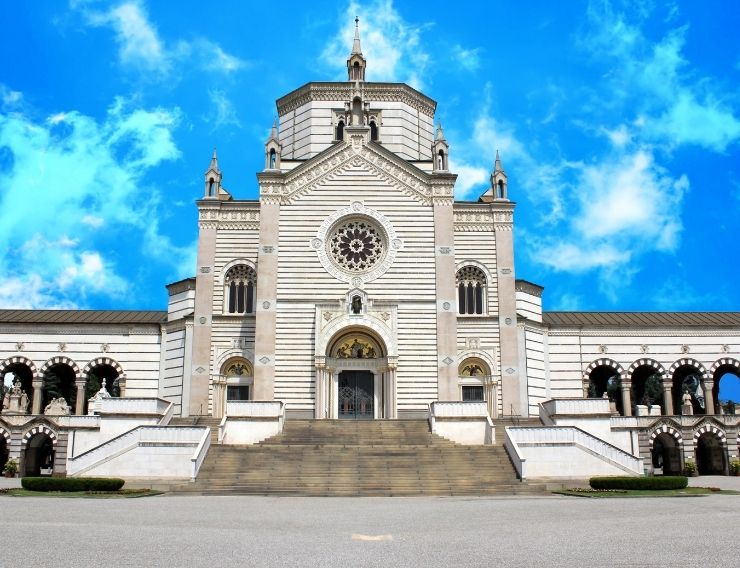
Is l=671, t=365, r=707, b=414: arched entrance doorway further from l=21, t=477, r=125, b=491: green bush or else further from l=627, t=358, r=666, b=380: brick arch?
l=21, t=477, r=125, b=491: green bush

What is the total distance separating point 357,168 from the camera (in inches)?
1836

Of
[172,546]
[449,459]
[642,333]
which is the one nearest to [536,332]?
[642,333]

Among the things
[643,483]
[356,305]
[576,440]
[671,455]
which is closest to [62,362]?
[356,305]

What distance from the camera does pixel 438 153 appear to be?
47.6 metres

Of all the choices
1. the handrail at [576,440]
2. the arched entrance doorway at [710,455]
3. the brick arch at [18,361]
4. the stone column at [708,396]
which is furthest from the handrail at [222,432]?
the stone column at [708,396]

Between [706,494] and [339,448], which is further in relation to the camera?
[339,448]

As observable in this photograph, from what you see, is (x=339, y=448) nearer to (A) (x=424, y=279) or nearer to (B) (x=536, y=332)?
(A) (x=424, y=279)

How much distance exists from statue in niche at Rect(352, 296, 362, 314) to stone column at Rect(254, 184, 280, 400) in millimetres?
4232

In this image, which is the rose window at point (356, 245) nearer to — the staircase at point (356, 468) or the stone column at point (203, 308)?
the stone column at point (203, 308)

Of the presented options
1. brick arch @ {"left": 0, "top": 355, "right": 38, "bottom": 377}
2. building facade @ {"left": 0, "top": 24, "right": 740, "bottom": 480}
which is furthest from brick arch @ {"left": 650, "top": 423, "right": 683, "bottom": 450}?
brick arch @ {"left": 0, "top": 355, "right": 38, "bottom": 377}

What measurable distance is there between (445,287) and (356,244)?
5645 mm

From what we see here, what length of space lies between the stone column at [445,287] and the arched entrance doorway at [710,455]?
14543mm

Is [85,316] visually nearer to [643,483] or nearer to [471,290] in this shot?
[471,290]

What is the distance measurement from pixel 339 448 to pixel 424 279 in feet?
44.8
